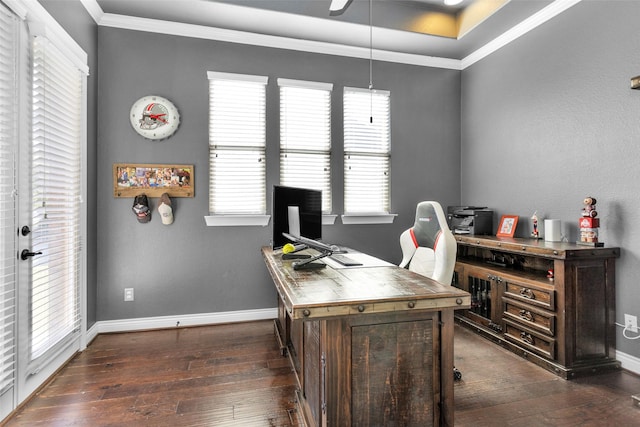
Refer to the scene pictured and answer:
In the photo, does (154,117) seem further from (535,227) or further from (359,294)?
(535,227)

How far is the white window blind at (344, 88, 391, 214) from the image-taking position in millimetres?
3676

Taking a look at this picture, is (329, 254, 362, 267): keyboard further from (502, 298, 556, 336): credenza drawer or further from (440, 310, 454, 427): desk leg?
(502, 298, 556, 336): credenza drawer

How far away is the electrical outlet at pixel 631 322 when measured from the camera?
2.29 metres

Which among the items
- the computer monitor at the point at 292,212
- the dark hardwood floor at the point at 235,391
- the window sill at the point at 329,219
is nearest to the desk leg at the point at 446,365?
the dark hardwood floor at the point at 235,391

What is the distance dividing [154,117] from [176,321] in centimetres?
204

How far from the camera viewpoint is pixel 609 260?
2402mm

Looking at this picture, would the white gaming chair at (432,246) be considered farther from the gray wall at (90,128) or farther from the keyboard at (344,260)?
the gray wall at (90,128)

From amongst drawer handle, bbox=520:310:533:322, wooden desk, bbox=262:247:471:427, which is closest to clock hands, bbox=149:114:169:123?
wooden desk, bbox=262:247:471:427

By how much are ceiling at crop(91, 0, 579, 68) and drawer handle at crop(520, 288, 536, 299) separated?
2466 millimetres

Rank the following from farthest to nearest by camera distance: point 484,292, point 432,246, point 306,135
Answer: point 306,135, point 484,292, point 432,246

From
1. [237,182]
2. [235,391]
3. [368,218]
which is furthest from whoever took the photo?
[368,218]

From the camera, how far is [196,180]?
3238mm

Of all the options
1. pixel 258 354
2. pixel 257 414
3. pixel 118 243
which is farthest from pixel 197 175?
pixel 257 414

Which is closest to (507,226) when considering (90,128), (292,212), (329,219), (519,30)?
(329,219)
